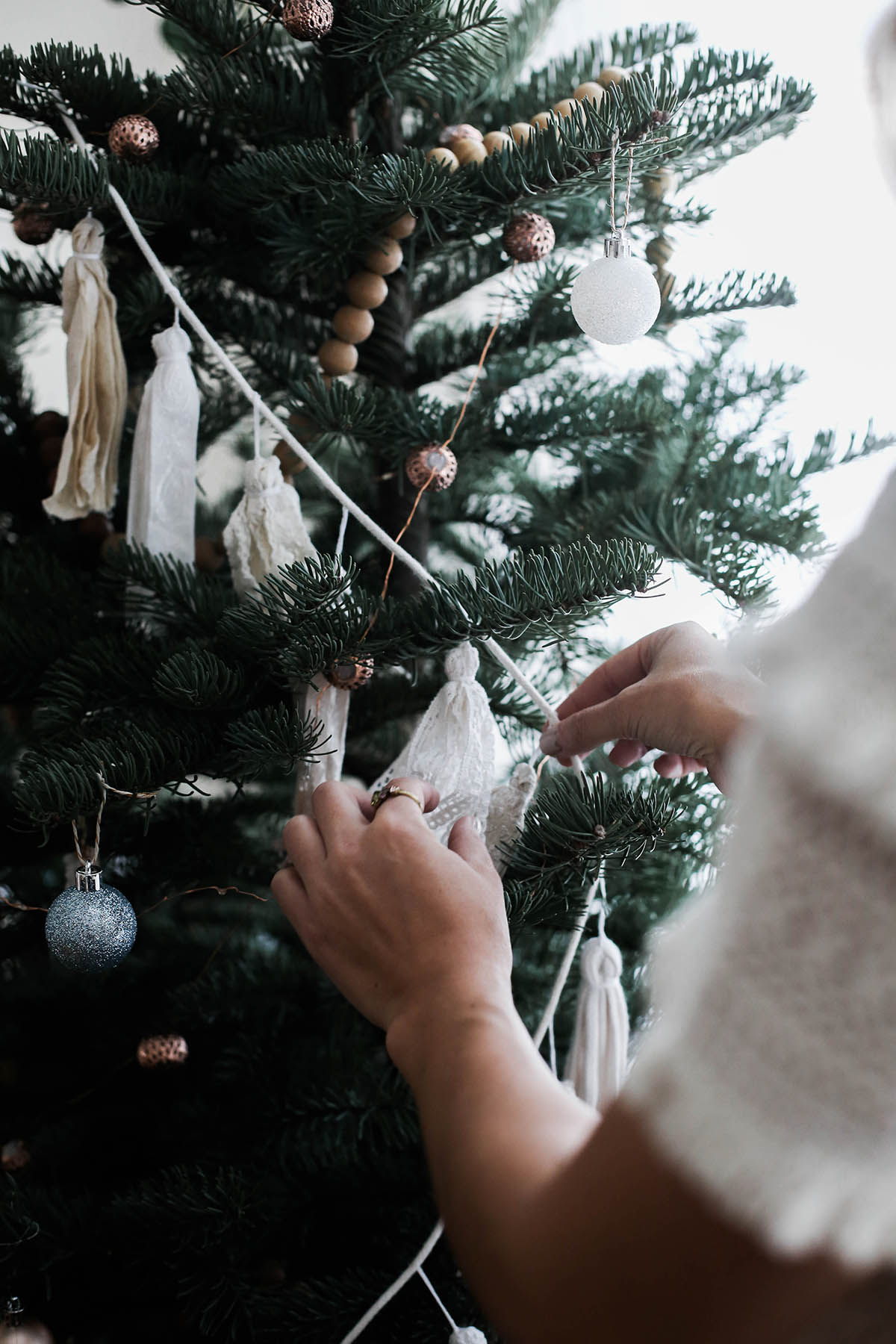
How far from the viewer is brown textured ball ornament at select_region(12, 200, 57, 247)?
0.66 m

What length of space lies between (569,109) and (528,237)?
0.08 metres

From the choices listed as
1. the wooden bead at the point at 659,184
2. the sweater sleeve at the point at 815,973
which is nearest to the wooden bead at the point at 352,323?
the wooden bead at the point at 659,184

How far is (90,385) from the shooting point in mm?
679

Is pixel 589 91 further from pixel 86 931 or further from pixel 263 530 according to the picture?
pixel 86 931

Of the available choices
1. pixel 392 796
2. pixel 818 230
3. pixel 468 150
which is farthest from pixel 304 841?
pixel 818 230

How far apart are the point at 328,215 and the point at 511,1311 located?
0.61 metres

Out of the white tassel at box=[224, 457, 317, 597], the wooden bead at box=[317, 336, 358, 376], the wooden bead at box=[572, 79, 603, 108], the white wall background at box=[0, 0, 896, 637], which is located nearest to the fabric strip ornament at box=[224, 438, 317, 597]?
the white tassel at box=[224, 457, 317, 597]

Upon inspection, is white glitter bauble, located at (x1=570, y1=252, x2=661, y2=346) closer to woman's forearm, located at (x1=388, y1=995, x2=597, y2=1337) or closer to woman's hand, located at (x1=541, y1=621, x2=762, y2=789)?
woman's hand, located at (x1=541, y1=621, x2=762, y2=789)

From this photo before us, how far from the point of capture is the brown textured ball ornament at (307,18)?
593mm

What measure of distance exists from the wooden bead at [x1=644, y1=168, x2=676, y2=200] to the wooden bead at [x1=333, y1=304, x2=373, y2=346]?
21 centimetres

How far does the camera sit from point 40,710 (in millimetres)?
644

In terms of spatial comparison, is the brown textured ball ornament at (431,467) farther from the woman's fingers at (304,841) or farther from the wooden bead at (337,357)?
the woman's fingers at (304,841)

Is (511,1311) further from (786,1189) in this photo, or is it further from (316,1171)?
(316,1171)

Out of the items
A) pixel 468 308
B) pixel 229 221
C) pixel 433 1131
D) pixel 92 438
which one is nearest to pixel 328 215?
pixel 229 221
